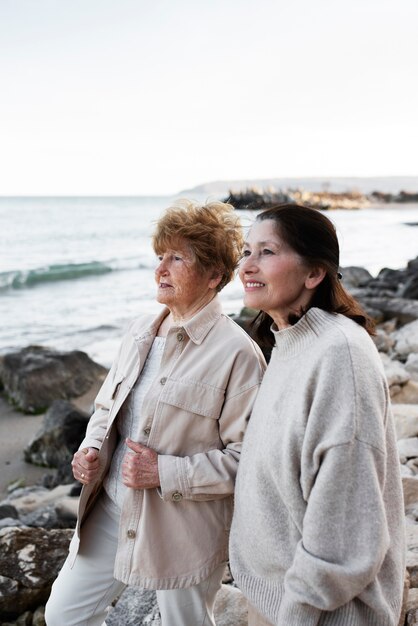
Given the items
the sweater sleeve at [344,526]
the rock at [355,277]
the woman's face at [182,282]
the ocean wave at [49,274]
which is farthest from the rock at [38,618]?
the ocean wave at [49,274]

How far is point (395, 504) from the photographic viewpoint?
1.71m

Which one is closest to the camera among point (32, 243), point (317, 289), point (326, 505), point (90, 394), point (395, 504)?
point (326, 505)

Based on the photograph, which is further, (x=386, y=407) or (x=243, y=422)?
(x=243, y=422)

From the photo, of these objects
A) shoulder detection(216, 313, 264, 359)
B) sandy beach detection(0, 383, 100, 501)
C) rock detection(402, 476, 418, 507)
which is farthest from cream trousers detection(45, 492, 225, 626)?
sandy beach detection(0, 383, 100, 501)

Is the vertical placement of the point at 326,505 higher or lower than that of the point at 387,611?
higher

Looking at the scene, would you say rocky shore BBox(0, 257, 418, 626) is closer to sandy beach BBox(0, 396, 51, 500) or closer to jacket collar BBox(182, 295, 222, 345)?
sandy beach BBox(0, 396, 51, 500)

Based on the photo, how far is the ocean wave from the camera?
19.8 metres

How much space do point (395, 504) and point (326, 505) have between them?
325 mm

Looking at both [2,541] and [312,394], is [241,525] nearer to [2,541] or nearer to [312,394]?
[312,394]

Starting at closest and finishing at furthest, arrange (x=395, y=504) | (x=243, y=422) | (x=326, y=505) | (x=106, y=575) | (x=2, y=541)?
(x=326, y=505)
(x=395, y=504)
(x=243, y=422)
(x=106, y=575)
(x=2, y=541)

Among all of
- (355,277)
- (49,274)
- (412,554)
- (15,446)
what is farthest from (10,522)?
(49,274)

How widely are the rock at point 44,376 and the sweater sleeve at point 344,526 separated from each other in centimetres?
674

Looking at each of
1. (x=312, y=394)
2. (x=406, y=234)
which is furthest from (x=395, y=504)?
(x=406, y=234)

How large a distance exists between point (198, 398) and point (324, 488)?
78 cm
